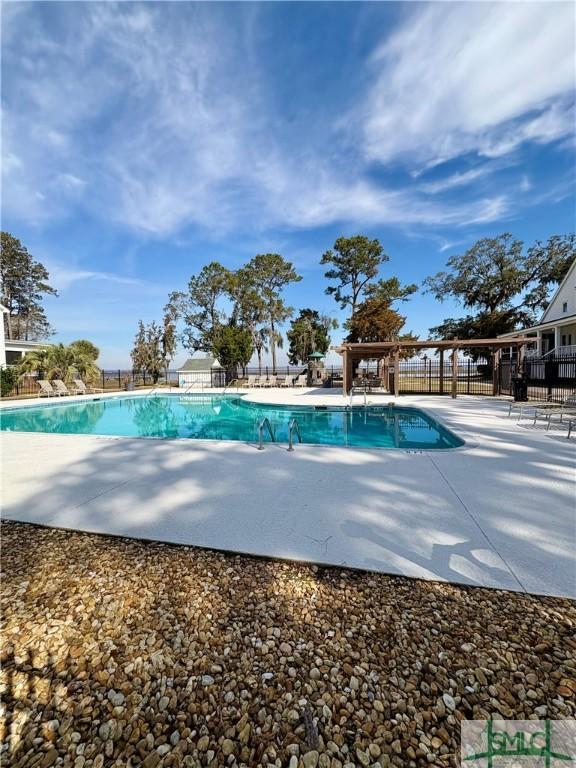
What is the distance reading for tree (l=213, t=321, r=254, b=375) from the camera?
87.2 ft

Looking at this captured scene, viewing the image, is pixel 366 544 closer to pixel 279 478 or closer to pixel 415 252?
pixel 279 478

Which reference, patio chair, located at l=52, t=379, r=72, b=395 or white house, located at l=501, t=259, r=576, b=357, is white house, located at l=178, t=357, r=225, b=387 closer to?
patio chair, located at l=52, t=379, r=72, b=395

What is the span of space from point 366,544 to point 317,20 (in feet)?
32.0

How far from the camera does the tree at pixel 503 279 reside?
25469 millimetres

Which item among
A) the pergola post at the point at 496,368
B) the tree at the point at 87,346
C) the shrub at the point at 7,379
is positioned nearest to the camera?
the pergola post at the point at 496,368

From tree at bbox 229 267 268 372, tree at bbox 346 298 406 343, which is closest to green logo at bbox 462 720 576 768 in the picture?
tree at bbox 346 298 406 343

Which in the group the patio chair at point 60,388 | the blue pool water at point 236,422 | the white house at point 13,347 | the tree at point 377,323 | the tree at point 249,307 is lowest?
the blue pool water at point 236,422

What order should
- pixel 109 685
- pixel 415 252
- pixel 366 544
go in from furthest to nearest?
1. pixel 415 252
2. pixel 366 544
3. pixel 109 685

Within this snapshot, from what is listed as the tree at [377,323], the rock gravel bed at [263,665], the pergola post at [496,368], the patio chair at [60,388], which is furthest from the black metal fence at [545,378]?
the patio chair at [60,388]

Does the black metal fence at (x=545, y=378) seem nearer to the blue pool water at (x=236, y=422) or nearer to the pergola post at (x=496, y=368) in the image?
the pergola post at (x=496, y=368)

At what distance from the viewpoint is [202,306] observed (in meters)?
31.0

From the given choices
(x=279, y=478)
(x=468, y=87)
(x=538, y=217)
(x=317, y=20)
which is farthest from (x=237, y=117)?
(x=538, y=217)

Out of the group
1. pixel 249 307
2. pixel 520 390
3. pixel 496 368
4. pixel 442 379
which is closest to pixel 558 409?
pixel 520 390

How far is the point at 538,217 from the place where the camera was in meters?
18.8
